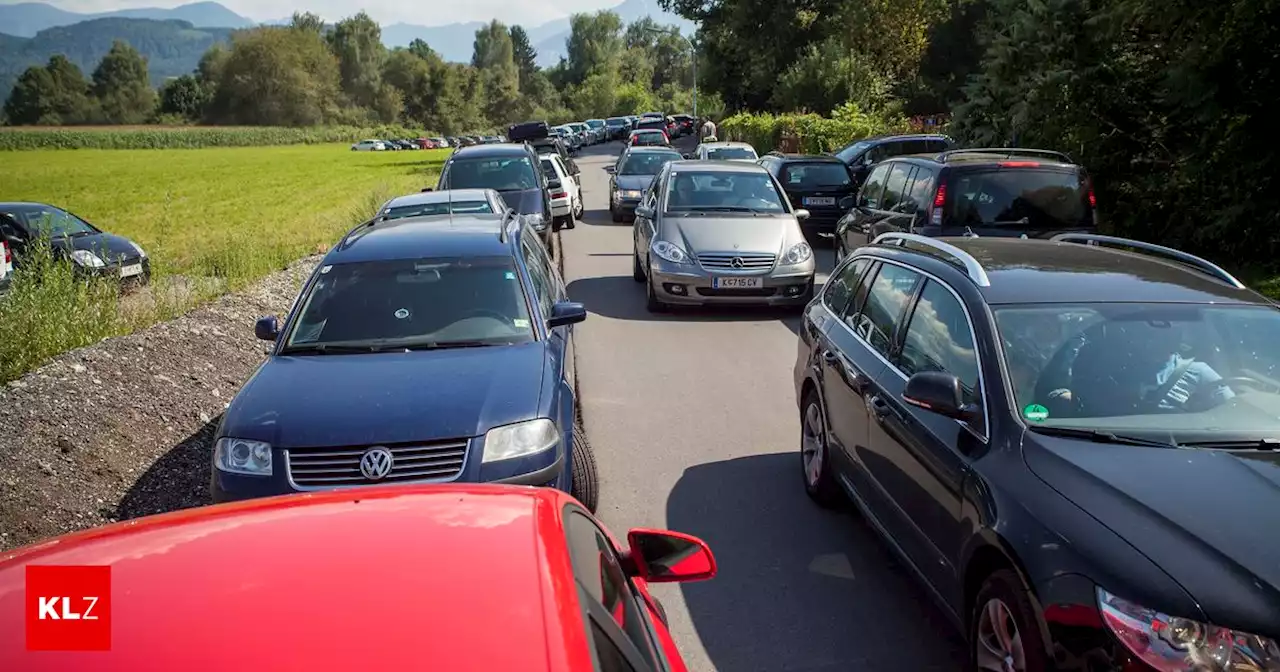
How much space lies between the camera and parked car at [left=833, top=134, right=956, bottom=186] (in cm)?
2122

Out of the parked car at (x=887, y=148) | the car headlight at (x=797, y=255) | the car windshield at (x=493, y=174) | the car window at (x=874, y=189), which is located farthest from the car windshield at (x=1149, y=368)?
the parked car at (x=887, y=148)

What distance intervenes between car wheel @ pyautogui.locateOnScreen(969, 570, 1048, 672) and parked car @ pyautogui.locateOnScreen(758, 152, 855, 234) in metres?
14.9

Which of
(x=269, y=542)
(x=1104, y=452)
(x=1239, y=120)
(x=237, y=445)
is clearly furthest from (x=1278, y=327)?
(x=1239, y=120)

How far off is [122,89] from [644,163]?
5245 inches

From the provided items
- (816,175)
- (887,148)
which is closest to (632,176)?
(816,175)

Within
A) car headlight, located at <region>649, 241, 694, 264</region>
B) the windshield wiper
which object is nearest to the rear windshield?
car headlight, located at <region>649, 241, 694, 264</region>

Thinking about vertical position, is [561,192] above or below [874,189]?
below

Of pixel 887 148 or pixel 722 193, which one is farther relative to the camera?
pixel 887 148

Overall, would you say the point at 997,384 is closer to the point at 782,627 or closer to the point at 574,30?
the point at 782,627

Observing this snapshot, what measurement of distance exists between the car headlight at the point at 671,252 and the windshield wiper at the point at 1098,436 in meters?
8.13

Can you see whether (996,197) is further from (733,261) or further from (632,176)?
(632,176)

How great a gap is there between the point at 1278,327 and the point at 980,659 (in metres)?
2.03

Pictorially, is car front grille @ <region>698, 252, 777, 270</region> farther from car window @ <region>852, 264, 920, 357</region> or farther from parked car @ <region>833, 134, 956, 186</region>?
parked car @ <region>833, 134, 956, 186</region>

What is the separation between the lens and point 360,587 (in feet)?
6.36
